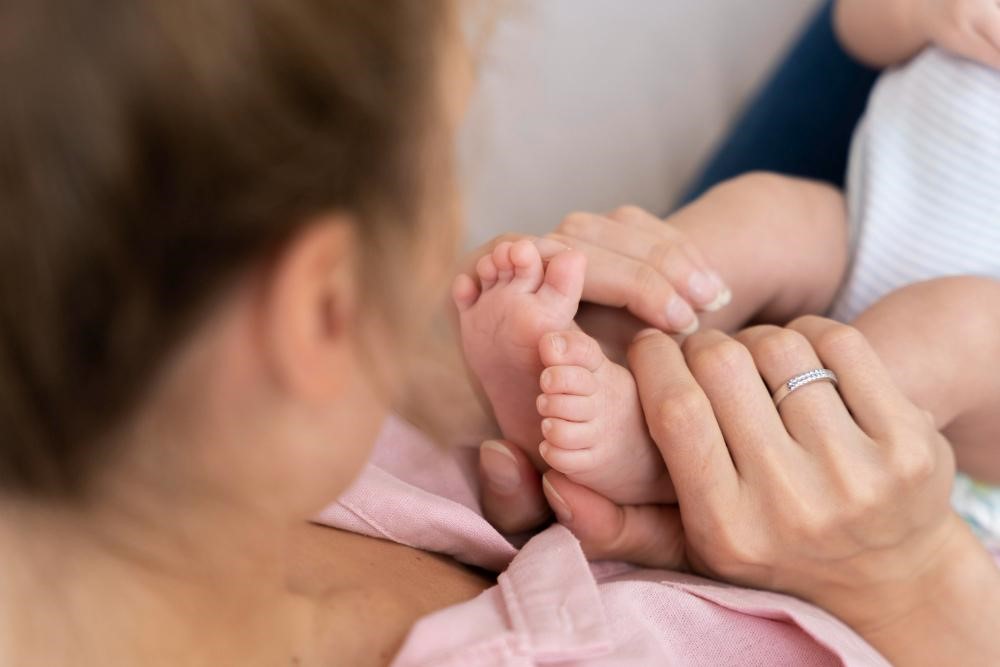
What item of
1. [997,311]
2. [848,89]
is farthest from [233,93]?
[848,89]

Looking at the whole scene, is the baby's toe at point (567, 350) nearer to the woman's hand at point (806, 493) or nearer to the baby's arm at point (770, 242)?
the woman's hand at point (806, 493)

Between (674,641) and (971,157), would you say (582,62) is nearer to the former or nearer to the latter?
(971,157)

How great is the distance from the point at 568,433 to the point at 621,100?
834 mm

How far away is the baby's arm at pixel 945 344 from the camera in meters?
0.77

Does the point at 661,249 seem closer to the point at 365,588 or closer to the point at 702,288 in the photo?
the point at 702,288

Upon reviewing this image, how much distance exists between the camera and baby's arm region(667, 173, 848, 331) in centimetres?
85

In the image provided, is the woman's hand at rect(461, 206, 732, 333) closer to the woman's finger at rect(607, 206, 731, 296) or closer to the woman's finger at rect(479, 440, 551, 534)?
the woman's finger at rect(607, 206, 731, 296)

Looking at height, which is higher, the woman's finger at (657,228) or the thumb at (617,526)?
the woman's finger at (657,228)

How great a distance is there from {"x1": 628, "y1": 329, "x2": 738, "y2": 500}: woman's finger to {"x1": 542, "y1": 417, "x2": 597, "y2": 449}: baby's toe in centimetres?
5

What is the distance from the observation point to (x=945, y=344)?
774mm

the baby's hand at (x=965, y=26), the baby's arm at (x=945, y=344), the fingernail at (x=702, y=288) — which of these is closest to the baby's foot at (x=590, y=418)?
the fingernail at (x=702, y=288)

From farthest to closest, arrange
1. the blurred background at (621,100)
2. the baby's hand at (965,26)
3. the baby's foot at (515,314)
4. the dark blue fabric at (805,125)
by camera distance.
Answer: the blurred background at (621,100) → the dark blue fabric at (805,125) → the baby's hand at (965,26) → the baby's foot at (515,314)

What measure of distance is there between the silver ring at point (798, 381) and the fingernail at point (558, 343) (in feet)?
0.51

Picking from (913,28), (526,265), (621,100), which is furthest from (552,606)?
(621,100)
